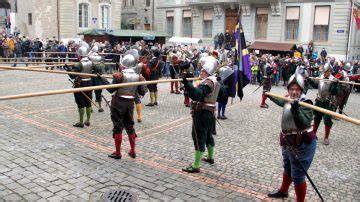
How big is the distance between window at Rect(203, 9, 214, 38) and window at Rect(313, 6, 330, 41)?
939 cm

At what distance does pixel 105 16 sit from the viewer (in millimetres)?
35500

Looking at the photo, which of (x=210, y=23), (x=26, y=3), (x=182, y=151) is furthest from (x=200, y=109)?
(x=26, y=3)

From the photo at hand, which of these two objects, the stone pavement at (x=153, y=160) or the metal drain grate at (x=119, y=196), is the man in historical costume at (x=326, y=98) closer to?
the stone pavement at (x=153, y=160)

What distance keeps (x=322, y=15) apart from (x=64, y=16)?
815 inches

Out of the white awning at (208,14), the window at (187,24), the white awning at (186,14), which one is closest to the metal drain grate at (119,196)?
the white awning at (208,14)

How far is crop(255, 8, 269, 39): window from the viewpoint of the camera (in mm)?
29847

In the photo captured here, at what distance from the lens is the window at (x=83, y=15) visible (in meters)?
33.5

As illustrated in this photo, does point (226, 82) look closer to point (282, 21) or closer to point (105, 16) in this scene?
point (282, 21)

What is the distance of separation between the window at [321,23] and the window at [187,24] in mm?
11966

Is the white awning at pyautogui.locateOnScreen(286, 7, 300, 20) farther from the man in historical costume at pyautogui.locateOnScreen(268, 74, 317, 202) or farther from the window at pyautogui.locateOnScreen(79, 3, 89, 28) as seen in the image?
the man in historical costume at pyautogui.locateOnScreen(268, 74, 317, 202)

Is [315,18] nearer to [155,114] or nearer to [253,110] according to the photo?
[253,110]

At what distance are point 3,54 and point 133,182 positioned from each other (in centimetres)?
2258

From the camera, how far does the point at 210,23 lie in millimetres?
33688

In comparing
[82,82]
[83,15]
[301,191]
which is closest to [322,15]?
[83,15]
